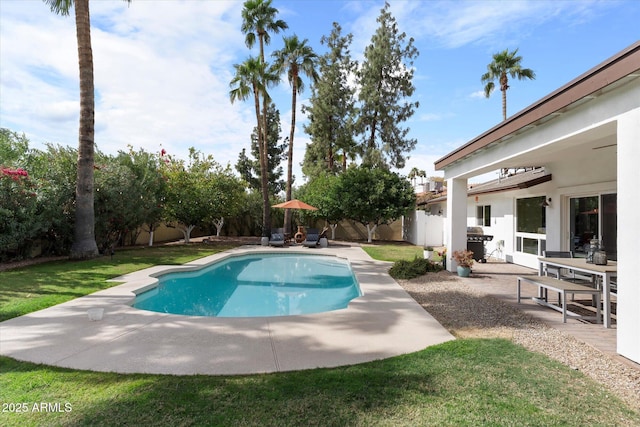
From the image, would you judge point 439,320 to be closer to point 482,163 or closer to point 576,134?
Result: point 576,134

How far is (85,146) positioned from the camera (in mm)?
12500

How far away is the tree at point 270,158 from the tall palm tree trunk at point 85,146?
28365mm

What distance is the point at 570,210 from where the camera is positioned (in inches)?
399

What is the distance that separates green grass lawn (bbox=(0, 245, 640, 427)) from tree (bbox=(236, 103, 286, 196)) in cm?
3781

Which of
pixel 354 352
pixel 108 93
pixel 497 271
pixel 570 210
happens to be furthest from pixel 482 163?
pixel 108 93

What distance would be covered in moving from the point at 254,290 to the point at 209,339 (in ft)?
18.0

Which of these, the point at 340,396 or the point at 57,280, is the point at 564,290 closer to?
the point at 340,396

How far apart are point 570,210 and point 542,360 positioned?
7892 mm

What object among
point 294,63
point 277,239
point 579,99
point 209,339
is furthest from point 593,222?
point 294,63

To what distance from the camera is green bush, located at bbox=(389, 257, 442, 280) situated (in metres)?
10.4

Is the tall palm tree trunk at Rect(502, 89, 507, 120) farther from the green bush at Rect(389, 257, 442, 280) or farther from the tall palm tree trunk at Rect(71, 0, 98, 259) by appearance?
the tall palm tree trunk at Rect(71, 0, 98, 259)

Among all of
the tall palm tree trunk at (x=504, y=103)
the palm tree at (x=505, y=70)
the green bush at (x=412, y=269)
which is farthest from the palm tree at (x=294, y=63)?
the tall palm tree trunk at (x=504, y=103)

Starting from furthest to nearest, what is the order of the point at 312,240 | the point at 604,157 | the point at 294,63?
the point at 294,63, the point at 312,240, the point at 604,157

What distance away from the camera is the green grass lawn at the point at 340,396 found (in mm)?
2801
